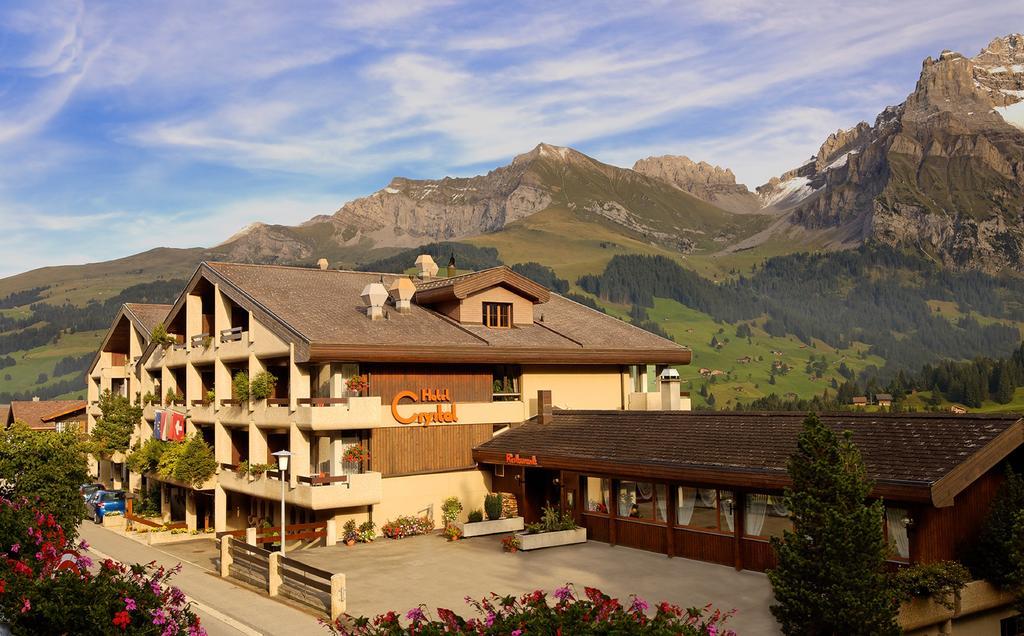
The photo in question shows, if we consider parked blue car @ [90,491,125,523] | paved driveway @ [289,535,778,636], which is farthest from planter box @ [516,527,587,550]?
parked blue car @ [90,491,125,523]

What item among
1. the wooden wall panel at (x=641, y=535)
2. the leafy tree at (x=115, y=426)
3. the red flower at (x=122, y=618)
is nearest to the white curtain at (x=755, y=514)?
the wooden wall panel at (x=641, y=535)

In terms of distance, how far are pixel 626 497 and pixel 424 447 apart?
9314mm

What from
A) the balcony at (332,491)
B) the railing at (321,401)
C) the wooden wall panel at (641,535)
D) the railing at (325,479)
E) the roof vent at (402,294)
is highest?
the roof vent at (402,294)

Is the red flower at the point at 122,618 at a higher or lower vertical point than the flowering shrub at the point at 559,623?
lower

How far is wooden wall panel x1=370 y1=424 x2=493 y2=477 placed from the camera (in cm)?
3625

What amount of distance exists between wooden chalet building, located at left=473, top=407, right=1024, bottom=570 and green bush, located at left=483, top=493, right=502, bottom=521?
101 cm

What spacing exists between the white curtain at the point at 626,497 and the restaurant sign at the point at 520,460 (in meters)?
3.94

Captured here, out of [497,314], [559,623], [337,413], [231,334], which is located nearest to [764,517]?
[559,623]

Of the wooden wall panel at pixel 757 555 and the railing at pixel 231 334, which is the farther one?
the railing at pixel 231 334

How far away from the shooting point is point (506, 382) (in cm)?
4091

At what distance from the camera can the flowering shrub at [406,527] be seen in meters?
36.1

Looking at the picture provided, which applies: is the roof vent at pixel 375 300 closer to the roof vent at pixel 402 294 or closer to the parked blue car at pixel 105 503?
the roof vent at pixel 402 294

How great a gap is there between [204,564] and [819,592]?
24.8 metres

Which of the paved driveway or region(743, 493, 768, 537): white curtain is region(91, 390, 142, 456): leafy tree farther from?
region(743, 493, 768, 537): white curtain
